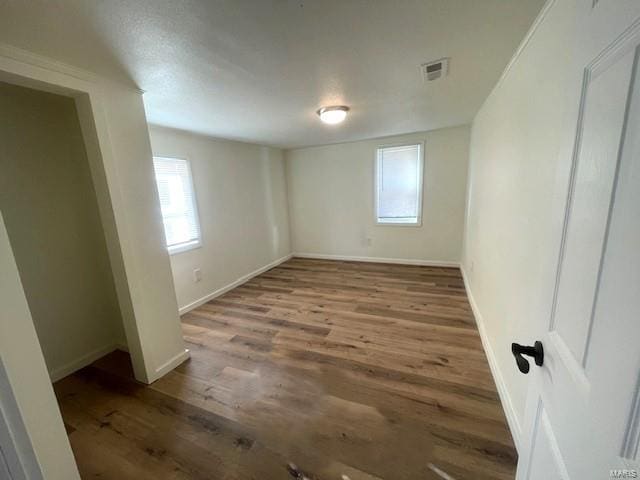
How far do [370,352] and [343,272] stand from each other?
216 centimetres

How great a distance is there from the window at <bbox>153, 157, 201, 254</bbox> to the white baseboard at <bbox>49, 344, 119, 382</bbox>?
1100mm

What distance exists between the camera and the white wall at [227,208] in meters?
3.08

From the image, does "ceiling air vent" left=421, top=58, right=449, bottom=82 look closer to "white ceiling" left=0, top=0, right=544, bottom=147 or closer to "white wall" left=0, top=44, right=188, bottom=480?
"white ceiling" left=0, top=0, right=544, bottom=147

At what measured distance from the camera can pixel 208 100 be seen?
202cm

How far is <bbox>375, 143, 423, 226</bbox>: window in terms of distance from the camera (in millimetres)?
4160

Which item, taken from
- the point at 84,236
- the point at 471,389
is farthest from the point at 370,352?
the point at 84,236

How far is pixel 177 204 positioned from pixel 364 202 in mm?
3021

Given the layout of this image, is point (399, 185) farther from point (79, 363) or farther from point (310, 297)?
point (79, 363)

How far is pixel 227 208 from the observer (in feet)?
12.1

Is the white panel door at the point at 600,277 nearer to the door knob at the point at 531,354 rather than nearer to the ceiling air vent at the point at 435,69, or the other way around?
the door knob at the point at 531,354

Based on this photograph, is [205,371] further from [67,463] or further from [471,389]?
[471,389]

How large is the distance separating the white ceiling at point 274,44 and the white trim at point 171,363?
2.13 metres

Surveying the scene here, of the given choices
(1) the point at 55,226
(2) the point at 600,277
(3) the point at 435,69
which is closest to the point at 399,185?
(3) the point at 435,69

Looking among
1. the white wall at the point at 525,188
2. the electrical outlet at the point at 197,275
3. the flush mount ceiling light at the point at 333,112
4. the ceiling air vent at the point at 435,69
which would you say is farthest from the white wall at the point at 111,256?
the ceiling air vent at the point at 435,69
